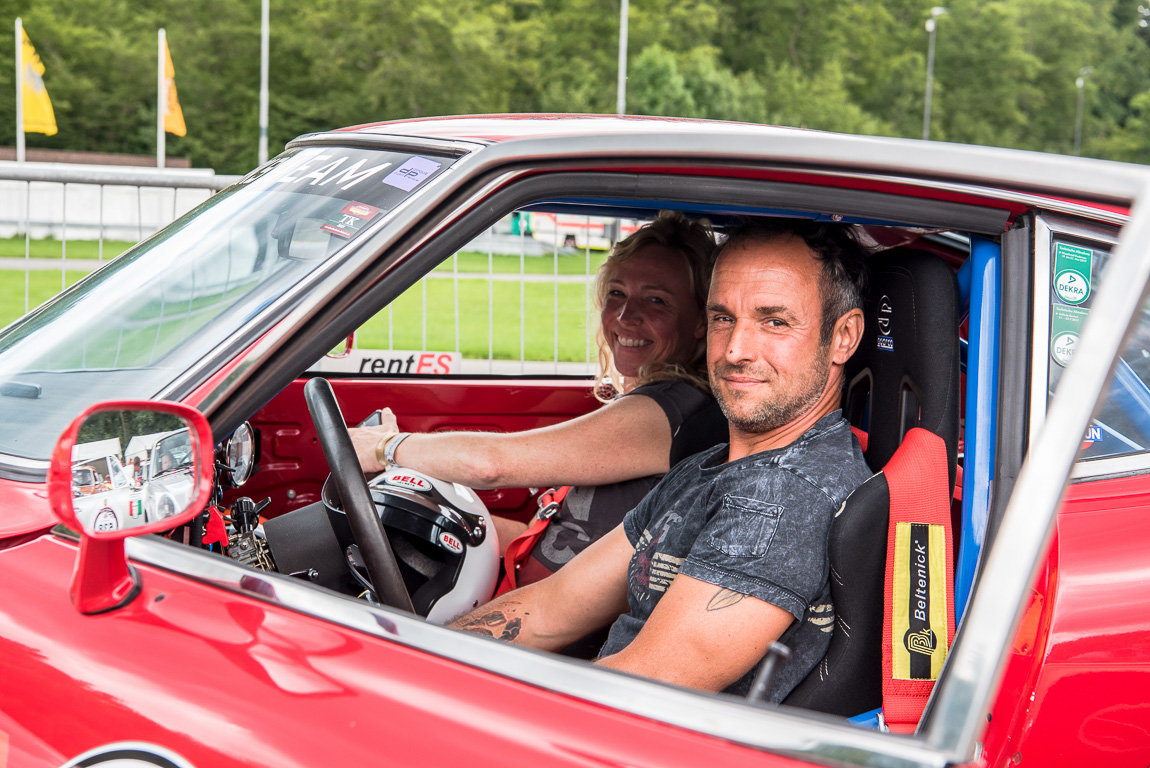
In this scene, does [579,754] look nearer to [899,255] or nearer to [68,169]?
[899,255]

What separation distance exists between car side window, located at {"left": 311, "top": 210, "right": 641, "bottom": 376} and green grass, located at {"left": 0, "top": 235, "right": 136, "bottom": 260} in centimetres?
158

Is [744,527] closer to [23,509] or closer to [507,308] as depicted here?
[23,509]

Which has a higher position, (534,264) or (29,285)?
(534,264)

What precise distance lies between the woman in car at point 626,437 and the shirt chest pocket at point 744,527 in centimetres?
78

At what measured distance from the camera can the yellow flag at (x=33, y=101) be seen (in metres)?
17.2

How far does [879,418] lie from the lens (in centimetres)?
184

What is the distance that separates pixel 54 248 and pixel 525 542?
4.20 m

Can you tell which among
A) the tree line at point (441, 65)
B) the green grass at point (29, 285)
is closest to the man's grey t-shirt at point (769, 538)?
the green grass at point (29, 285)

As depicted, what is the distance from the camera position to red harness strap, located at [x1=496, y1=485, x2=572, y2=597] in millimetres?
2461

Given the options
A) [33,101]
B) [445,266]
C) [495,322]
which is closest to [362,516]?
[445,266]

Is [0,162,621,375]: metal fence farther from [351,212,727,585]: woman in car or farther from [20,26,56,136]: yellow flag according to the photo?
[20,26,56,136]: yellow flag

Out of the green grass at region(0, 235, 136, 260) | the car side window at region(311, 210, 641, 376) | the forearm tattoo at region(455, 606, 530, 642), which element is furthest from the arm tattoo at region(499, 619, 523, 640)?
the green grass at region(0, 235, 136, 260)

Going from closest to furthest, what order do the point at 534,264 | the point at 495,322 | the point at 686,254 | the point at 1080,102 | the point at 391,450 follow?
the point at 391,450, the point at 686,254, the point at 534,264, the point at 495,322, the point at 1080,102

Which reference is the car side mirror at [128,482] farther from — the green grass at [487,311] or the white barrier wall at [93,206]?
the white barrier wall at [93,206]
